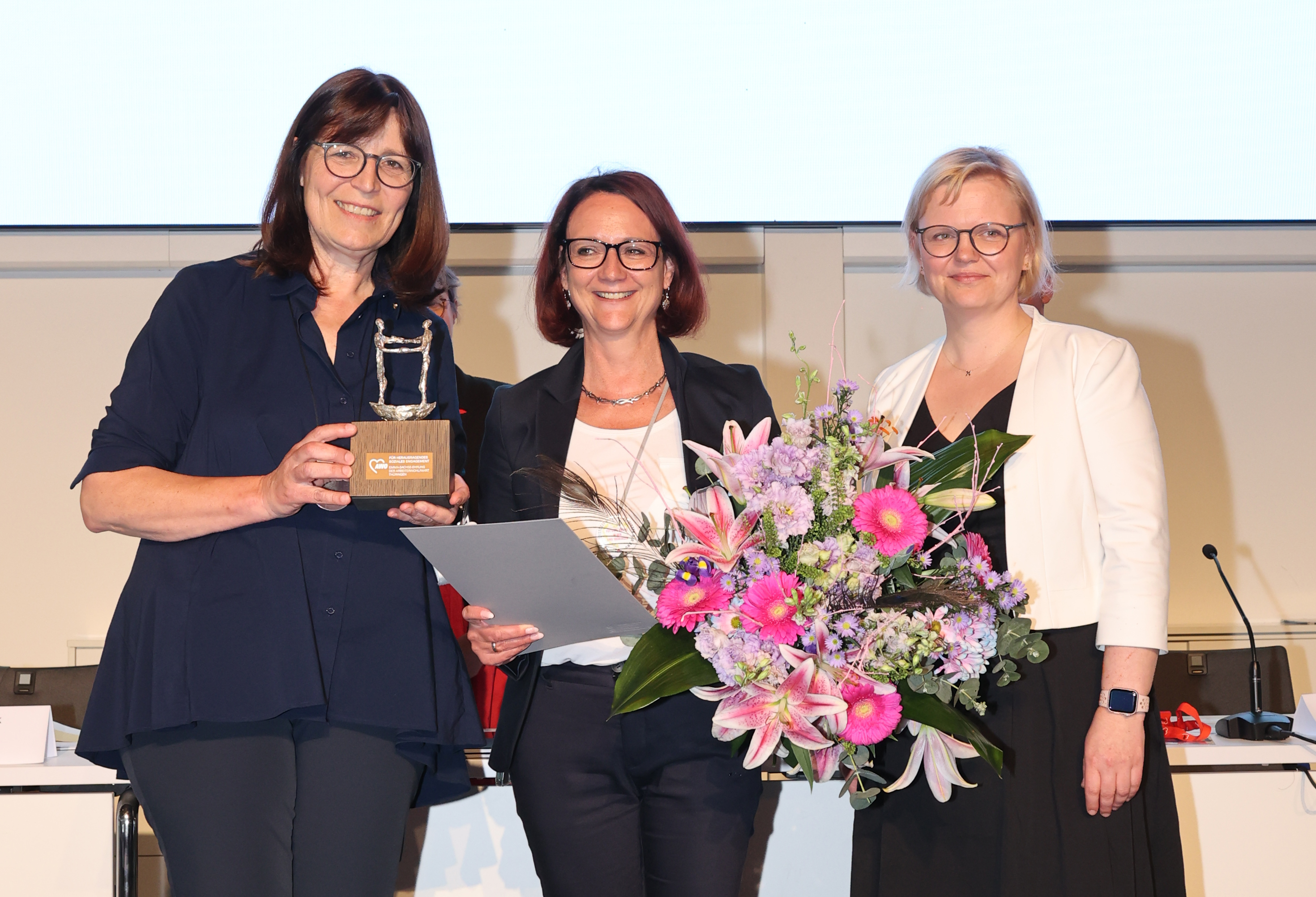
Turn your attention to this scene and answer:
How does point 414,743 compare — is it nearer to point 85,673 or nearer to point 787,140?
point 85,673

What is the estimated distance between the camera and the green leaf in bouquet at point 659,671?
4.58ft

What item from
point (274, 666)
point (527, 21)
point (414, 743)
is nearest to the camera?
point (274, 666)

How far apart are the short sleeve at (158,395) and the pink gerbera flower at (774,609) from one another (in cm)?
82

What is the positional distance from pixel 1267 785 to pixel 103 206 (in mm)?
4509

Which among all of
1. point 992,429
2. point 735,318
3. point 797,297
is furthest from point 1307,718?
point 735,318

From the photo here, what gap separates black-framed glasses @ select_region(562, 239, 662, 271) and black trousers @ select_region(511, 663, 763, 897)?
72cm

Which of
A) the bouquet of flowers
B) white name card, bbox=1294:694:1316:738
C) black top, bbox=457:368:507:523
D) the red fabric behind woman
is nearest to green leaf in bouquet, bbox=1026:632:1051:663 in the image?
the bouquet of flowers

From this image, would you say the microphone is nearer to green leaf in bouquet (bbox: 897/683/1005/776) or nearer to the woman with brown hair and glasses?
green leaf in bouquet (bbox: 897/683/1005/776)

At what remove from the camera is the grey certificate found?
1383 millimetres

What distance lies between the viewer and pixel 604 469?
1.81m

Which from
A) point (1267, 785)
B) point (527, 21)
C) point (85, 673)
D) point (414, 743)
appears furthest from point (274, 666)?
point (527, 21)

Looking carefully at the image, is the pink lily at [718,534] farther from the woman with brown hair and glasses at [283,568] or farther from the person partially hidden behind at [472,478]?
the person partially hidden behind at [472,478]

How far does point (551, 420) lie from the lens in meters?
1.86

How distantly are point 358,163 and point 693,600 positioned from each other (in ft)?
2.75
